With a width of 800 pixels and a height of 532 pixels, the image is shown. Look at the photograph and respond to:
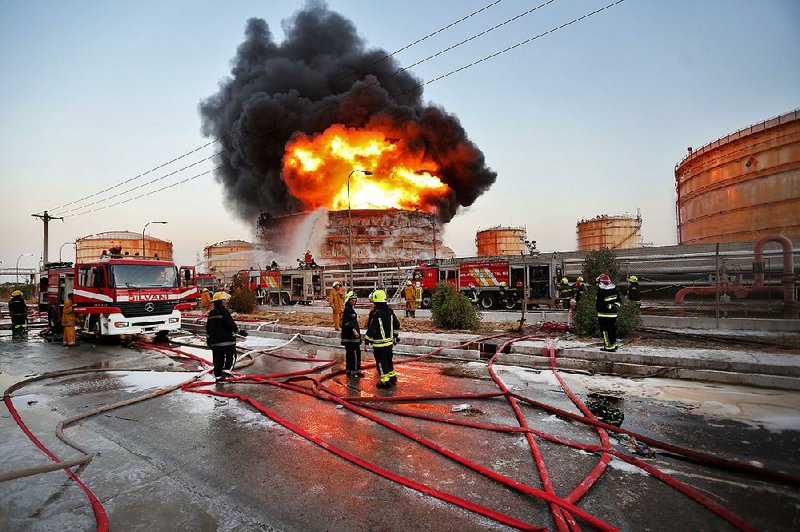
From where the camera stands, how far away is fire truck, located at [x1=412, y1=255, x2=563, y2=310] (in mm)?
18797

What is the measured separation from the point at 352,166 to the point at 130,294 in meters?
32.6

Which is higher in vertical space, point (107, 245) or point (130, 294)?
point (107, 245)

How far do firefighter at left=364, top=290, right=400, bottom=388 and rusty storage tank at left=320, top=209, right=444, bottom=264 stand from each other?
38562 millimetres

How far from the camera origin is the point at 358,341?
24.7 ft

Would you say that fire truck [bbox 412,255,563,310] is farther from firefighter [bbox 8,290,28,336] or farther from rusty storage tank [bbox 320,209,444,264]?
rusty storage tank [bbox 320,209,444,264]

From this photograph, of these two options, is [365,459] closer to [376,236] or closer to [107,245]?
[376,236]

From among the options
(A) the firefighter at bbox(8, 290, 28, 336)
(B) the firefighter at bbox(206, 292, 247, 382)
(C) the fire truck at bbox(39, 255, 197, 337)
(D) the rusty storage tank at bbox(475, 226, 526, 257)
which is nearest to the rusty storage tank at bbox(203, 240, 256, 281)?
(D) the rusty storage tank at bbox(475, 226, 526, 257)

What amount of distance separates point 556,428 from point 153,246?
57.2 m

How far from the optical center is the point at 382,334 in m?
6.59

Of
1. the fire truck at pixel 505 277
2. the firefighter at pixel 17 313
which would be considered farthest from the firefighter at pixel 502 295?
the firefighter at pixel 17 313

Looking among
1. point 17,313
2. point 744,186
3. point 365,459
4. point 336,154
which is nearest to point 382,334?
point 365,459

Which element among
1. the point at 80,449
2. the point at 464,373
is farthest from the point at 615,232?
the point at 80,449

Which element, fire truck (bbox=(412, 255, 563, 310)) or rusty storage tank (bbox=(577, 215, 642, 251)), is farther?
rusty storage tank (bbox=(577, 215, 642, 251))

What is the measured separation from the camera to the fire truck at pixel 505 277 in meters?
18.8
